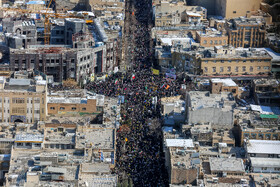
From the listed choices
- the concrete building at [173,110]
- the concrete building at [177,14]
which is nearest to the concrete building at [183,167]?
the concrete building at [173,110]

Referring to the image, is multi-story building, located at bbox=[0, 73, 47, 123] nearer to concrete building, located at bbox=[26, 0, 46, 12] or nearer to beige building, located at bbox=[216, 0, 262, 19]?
concrete building, located at bbox=[26, 0, 46, 12]

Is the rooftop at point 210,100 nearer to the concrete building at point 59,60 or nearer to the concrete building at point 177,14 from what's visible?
the concrete building at point 59,60

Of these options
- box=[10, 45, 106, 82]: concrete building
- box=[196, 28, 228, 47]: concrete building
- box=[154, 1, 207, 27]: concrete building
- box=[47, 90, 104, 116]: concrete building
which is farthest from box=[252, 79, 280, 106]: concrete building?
box=[154, 1, 207, 27]: concrete building

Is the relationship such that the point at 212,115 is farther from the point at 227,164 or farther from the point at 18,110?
the point at 18,110

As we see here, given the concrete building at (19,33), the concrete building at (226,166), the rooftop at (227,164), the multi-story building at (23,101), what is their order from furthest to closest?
the concrete building at (19,33)
the multi-story building at (23,101)
the rooftop at (227,164)
the concrete building at (226,166)

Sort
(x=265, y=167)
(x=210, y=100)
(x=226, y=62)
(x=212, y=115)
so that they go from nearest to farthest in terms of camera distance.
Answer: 1. (x=265, y=167)
2. (x=212, y=115)
3. (x=210, y=100)
4. (x=226, y=62)

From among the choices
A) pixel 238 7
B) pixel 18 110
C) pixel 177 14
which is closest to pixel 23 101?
pixel 18 110

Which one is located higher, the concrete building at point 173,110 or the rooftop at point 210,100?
the rooftop at point 210,100
